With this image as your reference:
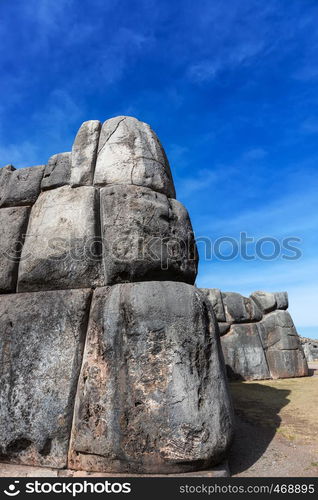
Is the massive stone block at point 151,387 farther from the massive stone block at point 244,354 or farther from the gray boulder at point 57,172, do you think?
the massive stone block at point 244,354

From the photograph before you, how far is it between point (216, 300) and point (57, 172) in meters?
6.94

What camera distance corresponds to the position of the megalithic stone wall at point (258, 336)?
29.2ft

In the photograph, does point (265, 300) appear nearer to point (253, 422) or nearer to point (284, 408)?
point (284, 408)

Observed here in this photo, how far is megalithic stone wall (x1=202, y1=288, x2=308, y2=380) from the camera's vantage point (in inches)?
350

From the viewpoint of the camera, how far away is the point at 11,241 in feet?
11.4

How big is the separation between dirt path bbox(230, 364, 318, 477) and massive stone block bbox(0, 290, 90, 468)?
146cm

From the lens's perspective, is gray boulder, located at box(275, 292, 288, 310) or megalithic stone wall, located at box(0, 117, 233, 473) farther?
gray boulder, located at box(275, 292, 288, 310)

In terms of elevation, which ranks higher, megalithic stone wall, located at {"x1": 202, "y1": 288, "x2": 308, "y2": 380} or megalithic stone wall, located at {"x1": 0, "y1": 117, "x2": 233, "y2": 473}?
megalithic stone wall, located at {"x1": 202, "y1": 288, "x2": 308, "y2": 380}

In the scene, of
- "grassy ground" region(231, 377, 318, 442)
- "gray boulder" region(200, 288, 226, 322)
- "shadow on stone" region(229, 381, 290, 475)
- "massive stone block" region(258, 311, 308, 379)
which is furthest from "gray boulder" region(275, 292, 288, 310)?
"shadow on stone" region(229, 381, 290, 475)

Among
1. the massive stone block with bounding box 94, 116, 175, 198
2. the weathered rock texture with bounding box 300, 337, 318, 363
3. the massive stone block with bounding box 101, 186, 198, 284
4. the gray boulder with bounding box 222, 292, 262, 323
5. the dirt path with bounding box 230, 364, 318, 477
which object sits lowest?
the dirt path with bounding box 230, 364, 318, 477

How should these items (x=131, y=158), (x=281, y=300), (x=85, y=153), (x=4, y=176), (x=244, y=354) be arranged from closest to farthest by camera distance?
(x=131, y=158) < (x=85, y=153) < (x=4, y=176) < (x=244, y=354) < (x=281, y=300)

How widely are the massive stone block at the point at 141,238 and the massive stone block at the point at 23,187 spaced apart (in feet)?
2.86

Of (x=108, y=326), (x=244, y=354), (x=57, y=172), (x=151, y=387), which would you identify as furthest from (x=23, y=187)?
(x=244, y=354)

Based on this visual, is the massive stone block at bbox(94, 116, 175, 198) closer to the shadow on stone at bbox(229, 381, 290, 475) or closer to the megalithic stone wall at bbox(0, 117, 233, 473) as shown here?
the megalithic stone wall at bbox(0, 117, 233, 473)
